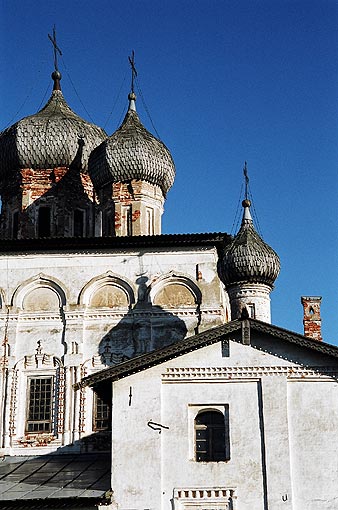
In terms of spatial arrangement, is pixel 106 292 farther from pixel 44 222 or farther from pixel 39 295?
pixel 44 222

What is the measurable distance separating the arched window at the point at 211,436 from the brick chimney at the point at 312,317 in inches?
192

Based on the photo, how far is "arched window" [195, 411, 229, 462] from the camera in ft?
41.3

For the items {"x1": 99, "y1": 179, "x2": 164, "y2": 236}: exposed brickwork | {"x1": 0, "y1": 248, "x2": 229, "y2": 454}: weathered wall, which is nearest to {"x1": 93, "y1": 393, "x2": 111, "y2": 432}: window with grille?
{"x1": 0, "y1": 248, "x2": 229, "y2": 454}: weathered wall

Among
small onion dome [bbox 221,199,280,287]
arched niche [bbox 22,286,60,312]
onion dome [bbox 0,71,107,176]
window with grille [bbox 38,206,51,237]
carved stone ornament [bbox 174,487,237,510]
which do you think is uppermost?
onion dome [bbox 0,71,107,176]

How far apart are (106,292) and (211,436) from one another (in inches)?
198

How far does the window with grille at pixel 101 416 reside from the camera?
52.9 feet

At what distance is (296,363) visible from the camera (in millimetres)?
12883

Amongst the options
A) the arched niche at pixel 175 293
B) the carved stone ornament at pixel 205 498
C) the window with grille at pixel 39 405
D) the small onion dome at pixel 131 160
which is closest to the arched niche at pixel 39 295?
the window with grille at pixel 39 405

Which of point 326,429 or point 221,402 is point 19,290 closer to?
point 221,402

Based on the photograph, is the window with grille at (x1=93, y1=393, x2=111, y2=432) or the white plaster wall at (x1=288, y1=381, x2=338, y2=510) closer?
the white plaster wall at (x1=288, y1=381, x2=338, y2=510)

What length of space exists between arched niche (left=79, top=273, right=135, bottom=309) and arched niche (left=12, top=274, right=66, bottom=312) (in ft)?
1.50

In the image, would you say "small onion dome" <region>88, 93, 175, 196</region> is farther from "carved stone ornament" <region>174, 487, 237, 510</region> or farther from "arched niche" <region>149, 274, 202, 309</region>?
"carved stone ornament" <region>174, 487, 237, 510</region>

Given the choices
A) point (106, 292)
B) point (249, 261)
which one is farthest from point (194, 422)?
point (249, 261)

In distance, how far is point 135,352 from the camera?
1636 centimetres
